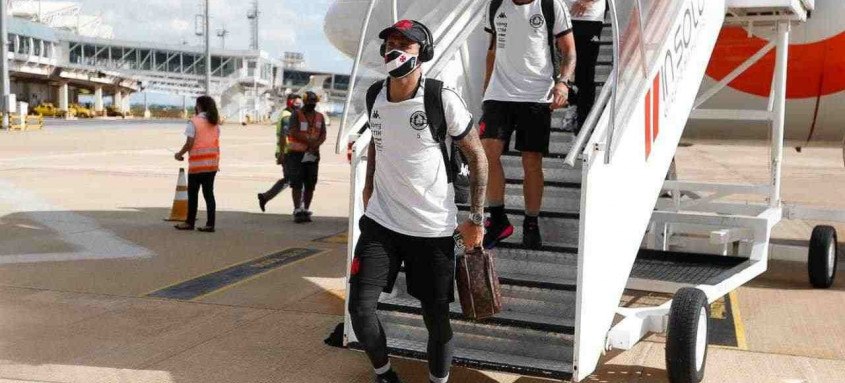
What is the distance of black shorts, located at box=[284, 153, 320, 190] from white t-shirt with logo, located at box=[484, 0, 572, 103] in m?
6.98

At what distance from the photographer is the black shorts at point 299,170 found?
12.6 m

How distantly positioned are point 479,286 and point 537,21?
6.52ft

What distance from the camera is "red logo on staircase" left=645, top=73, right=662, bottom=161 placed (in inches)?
217

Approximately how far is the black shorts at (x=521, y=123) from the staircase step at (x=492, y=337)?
121cm

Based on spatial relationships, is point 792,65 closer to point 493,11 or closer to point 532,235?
point 493,11

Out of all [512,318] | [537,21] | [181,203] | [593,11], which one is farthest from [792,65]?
[181,203]

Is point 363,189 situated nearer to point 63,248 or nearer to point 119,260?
point 119,260

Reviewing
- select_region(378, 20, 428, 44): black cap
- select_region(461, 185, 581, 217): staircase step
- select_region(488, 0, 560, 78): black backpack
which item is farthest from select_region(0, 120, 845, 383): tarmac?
select_region(378, 20, 428, 44): black cap

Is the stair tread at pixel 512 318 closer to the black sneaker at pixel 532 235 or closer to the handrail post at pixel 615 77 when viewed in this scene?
the black sneaker at pixel 532 235

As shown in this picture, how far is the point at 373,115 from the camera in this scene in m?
4.81

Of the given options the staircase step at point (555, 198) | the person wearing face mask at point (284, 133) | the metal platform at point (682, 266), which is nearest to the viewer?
the staircase step at point (555, 198)

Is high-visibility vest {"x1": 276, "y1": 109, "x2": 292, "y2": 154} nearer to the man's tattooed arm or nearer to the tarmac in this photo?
the tarmac

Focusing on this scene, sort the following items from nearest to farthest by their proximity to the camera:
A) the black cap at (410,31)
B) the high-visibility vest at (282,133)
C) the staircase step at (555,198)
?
the black cap at (410,31) < the staircase step at (555,198) < the high-visibility vest at (282,133)

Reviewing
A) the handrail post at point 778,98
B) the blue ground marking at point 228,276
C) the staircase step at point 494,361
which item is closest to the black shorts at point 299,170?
the blue ground marking at point 228,276
